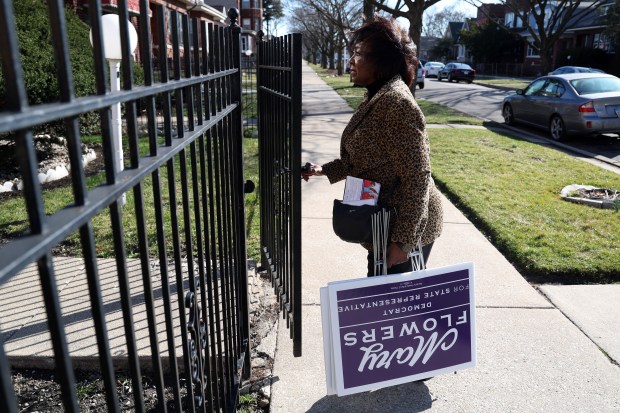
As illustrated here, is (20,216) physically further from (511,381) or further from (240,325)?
(511,381)

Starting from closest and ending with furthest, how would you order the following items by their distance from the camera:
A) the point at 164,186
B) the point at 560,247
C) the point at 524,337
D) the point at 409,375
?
the point at 409,375 < the point at 524,337 < the point at 560,247 < the point at 164,186

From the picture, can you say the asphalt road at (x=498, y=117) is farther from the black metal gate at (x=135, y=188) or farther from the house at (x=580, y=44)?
the house at (x=580, y=44)

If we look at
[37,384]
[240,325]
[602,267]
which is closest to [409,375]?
[240,325]

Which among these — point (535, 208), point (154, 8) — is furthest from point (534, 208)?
point (154, 8)

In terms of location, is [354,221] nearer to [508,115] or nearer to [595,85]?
[595,85]

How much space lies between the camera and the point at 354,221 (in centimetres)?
252

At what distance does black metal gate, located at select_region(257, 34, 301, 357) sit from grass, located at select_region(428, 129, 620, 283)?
224 centimetres

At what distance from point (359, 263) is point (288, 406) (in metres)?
1.93

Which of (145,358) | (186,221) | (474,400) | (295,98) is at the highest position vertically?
(295,98)

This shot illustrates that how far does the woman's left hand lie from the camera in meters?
2.59

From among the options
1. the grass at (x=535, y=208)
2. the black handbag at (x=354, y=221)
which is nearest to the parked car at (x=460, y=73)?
the grass at (x=535, y=208)

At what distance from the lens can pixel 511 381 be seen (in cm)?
294

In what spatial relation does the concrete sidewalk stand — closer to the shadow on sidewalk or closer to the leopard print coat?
the shadow on sidewalk

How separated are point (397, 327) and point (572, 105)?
35.1 feet
